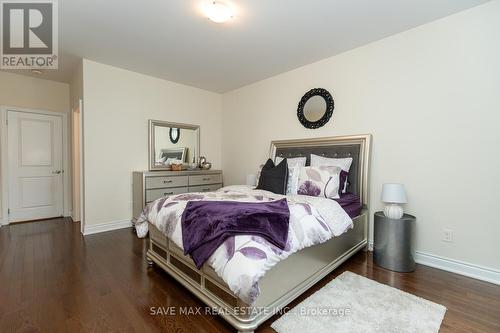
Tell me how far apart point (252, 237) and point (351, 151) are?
210cm

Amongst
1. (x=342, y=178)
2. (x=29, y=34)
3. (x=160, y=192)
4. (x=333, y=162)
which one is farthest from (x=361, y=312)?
(x=29, y=34)

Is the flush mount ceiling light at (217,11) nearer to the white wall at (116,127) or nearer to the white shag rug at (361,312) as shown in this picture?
the white wall at (116,127)

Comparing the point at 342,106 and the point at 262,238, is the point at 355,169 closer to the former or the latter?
the point at 342,106

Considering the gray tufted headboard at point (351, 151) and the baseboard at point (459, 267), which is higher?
the gray tufted headboard at point (351, 151)

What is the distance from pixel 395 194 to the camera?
246cm

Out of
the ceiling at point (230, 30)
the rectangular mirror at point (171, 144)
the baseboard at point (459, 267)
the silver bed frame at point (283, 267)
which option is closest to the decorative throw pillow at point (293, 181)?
the silver bed frame at point (283, 267)

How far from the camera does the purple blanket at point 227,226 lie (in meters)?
1.56

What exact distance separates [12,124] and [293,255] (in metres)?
5.10

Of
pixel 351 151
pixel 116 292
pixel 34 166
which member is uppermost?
pixel 351 151

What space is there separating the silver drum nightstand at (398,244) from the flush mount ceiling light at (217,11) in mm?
2573

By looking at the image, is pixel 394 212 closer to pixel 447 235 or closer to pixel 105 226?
pixel 447 235

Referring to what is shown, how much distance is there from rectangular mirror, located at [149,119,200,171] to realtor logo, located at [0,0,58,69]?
1.62 meters

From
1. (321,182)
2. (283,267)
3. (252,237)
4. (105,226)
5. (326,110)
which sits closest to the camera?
(252,237)

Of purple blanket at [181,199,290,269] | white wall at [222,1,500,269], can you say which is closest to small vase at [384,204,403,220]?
white wall at [222,1,500,269]
